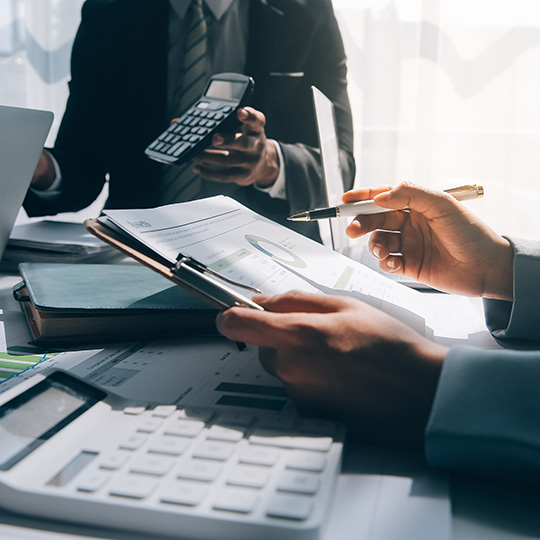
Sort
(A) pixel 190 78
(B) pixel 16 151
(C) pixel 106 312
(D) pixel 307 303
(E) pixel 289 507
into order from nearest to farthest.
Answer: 1. (E) pixel 289 507
2. (D) pixel 307 303
3. (C) pixel 106 312
4. (B) pixel 16 151
5. (A) pixel 190 78

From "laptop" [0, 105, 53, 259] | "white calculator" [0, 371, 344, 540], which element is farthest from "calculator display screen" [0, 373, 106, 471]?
"laptop" [0, 105, 53, 259]

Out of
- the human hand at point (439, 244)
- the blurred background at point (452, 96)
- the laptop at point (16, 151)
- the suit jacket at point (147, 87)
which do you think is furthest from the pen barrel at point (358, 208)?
the blurred background at point (452, 96)

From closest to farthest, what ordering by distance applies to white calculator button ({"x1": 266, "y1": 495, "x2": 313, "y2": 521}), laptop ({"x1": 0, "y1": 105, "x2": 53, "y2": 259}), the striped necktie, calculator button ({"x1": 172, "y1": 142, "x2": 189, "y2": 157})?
white calculator button ({"x1": 266, "y1": 495, "x2": 313, "y2": 521})
laptop ({"x1": 0, "y1": 105, "x2": 53, "y2": 259})
calculator button ({"x1": 172, "y1": 142, "x2": 189, "y2": 157})
the striped necktie

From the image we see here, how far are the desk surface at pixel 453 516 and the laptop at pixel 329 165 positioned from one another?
1.85 feet

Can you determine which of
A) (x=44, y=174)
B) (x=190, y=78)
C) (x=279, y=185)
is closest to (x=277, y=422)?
(x=279, y=185)

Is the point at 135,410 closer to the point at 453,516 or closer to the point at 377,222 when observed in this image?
the point at 453,516

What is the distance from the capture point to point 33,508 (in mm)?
241

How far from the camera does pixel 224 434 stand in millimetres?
Result: 288

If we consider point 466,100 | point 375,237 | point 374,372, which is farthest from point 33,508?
point 466,100

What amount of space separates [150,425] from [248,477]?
0.25 ft

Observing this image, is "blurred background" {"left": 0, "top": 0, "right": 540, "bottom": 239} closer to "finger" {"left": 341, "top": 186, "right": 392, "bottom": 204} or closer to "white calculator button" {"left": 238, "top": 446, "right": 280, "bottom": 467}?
"finger" {"left": 341, "top": 186, "right": 392, "bottom": 204}

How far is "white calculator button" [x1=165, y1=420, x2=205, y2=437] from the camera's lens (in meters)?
0.29

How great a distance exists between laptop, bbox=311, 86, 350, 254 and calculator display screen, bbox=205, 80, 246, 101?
0.46 ft

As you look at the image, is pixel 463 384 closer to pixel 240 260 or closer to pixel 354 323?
pixel 354 323
